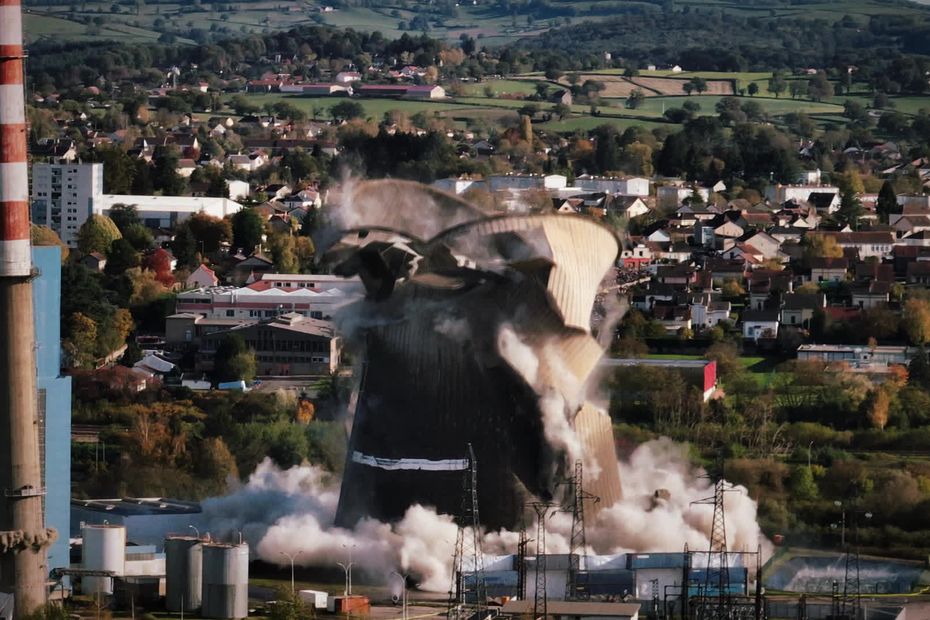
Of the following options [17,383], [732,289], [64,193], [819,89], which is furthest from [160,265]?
[819,89]

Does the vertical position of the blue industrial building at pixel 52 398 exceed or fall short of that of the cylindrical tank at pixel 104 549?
it exceeds it

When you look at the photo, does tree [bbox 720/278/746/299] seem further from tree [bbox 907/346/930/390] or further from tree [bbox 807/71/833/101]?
tree [bbox 807/71/833/101]

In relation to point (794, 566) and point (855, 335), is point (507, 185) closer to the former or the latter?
point (855, 335)

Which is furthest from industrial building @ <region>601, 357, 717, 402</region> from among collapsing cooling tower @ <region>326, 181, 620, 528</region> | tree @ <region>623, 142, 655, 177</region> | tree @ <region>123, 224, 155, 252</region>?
tree @ <region>623, 142, 655, 177</region>

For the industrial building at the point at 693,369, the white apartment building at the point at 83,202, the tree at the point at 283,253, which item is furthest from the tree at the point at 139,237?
the industrial building at the point at 693,369

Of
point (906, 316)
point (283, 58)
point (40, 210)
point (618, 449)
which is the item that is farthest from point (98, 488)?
point (283, 58)

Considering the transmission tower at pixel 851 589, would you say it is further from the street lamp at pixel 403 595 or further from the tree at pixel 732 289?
the tree at pixel 732 289

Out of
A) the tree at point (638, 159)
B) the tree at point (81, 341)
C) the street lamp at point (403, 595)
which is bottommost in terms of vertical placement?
the street lamp at point (403, 595)
